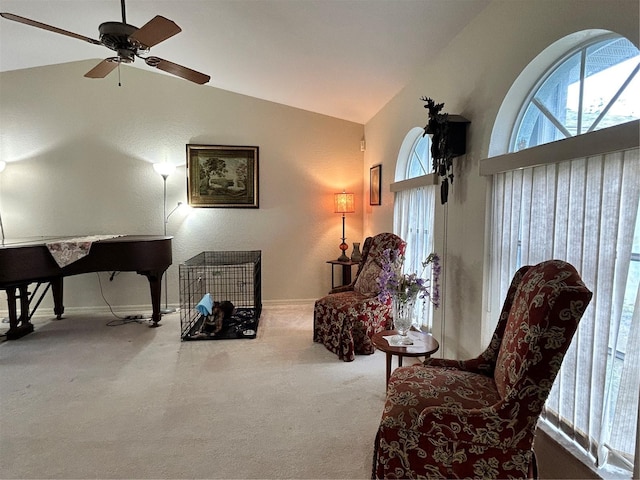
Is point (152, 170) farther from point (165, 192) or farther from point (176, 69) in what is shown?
point (176, 69)

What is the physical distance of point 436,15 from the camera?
235 centimetres

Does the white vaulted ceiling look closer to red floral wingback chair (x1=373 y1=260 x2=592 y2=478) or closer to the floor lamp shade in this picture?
the floor lamp shade

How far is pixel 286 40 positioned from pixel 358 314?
8.10ft

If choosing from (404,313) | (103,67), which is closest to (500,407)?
(404,313)

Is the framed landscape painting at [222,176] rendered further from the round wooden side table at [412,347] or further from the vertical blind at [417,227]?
the round wooden side table at [412,347]

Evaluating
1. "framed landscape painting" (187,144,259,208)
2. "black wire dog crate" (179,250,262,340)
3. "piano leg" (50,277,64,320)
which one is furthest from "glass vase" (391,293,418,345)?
"piano leg" (50,277,64,320)

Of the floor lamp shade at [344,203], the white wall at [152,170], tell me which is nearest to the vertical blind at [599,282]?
the floor lamp shade at [344,203]

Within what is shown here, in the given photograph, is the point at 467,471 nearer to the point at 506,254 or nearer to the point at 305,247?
the point at 506,254

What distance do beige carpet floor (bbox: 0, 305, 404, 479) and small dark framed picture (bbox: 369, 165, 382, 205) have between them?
1.96m

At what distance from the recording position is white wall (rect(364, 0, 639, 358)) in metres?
1.64

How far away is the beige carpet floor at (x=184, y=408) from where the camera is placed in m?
1.84

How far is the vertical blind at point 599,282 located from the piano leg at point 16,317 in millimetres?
4501

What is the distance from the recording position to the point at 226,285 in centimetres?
482

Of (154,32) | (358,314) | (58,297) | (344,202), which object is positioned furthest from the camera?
(344,202)
